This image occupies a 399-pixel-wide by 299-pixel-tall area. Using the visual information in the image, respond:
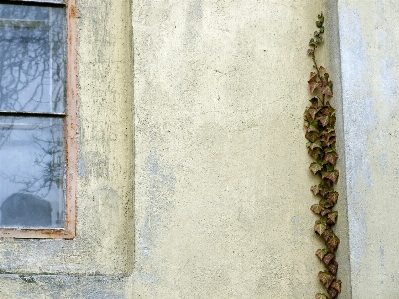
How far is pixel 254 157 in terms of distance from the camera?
3707mm

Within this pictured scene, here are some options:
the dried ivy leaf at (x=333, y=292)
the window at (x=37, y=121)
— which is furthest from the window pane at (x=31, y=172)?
the dried ivy leaf at (x=333, y=292)

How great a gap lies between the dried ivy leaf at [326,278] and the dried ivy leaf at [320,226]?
0.64 ft

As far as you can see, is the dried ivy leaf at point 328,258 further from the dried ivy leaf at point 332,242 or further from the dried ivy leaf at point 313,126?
the dried ivy leaf at point 313,126

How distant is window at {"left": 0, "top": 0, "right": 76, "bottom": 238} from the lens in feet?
12.0

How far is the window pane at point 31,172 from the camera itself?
3.65 metres

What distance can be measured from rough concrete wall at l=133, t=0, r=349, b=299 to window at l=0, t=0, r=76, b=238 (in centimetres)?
37

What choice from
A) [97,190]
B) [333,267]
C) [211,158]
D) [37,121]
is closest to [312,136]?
[211,158]

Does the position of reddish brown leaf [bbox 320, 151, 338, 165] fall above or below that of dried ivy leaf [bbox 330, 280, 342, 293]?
above

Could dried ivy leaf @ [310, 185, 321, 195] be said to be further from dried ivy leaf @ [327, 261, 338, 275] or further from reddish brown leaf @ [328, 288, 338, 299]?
reddish brown leaf @ [328, 288, 338, 299]

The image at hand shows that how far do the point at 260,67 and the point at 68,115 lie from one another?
97cm

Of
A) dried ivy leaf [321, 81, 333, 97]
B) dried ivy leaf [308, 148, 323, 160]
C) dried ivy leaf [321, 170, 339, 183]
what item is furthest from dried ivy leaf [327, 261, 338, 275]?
dried ivy leaf [321, 81, 333, 97]

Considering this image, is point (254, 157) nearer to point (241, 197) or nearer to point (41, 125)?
point (241, 197)

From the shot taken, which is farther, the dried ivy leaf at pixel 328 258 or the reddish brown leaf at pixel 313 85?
the reddish brown leaf at pixel 313 85

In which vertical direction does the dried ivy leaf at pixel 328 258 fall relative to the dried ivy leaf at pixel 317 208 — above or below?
below
